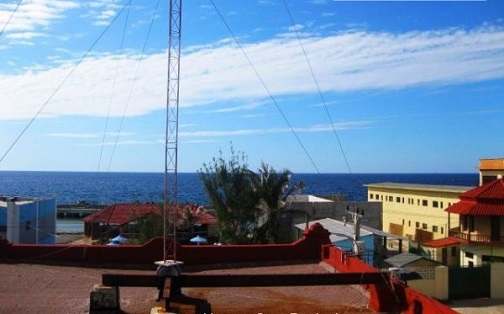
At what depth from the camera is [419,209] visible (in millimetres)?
54219

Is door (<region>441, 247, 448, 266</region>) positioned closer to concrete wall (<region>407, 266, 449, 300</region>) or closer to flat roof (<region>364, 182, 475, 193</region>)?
flat roof (<region>364, 182, 475, 193</region>)

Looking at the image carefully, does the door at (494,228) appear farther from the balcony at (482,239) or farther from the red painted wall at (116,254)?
the red painted wall at (116,254)

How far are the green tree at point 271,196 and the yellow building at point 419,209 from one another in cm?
1612

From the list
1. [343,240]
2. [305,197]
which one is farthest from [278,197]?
[305,197]

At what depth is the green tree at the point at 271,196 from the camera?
38419mm

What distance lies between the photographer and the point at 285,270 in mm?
17641

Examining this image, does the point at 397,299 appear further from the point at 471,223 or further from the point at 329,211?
the point at 329,211

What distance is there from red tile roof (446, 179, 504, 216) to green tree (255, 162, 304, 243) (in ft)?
45.4

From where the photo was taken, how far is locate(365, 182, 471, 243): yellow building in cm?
5019

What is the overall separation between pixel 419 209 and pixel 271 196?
69.6ft

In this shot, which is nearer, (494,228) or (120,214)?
(494,228)

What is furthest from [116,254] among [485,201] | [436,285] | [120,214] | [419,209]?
[419,209]

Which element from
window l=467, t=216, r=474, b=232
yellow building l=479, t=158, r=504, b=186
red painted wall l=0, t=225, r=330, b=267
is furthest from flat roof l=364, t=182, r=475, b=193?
red painted wall l=0, t=225, r=330, b=267

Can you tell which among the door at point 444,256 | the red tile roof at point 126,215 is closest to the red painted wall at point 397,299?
the door at point 444,256
